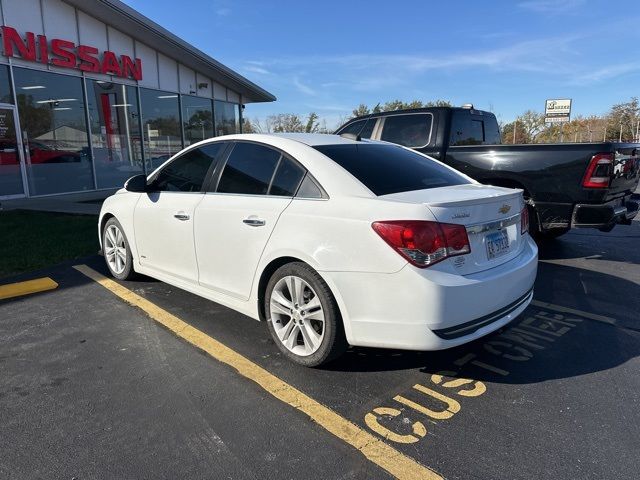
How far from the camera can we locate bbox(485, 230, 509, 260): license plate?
9.75 ft

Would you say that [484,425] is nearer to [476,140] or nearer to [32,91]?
[476,140]

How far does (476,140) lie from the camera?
7.44 meters

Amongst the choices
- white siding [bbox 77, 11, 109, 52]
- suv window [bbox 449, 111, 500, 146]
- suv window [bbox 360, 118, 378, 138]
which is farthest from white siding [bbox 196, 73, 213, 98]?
suv window [bbox 449, 111, 500, 146]

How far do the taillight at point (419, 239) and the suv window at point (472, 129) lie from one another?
4483mm

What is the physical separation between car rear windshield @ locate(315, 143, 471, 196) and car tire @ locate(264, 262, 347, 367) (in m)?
0.76

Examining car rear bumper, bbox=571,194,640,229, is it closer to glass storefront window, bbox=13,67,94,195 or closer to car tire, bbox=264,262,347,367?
car tire, bbox=264,262,347,367

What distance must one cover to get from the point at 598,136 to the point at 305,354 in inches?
2140

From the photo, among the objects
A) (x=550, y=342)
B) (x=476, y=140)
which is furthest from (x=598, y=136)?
(x=550, y=342)

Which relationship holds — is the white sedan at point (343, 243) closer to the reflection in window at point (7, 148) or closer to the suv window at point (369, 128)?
the suv window at point (369, 128)

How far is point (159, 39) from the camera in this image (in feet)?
49.5

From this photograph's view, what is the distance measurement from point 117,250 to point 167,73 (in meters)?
13.6

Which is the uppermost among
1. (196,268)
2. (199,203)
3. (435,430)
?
(199,203)

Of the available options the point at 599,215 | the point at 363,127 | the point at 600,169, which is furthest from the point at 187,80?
the point at 599,215

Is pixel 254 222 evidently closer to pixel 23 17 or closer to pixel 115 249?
pixel 115 249
